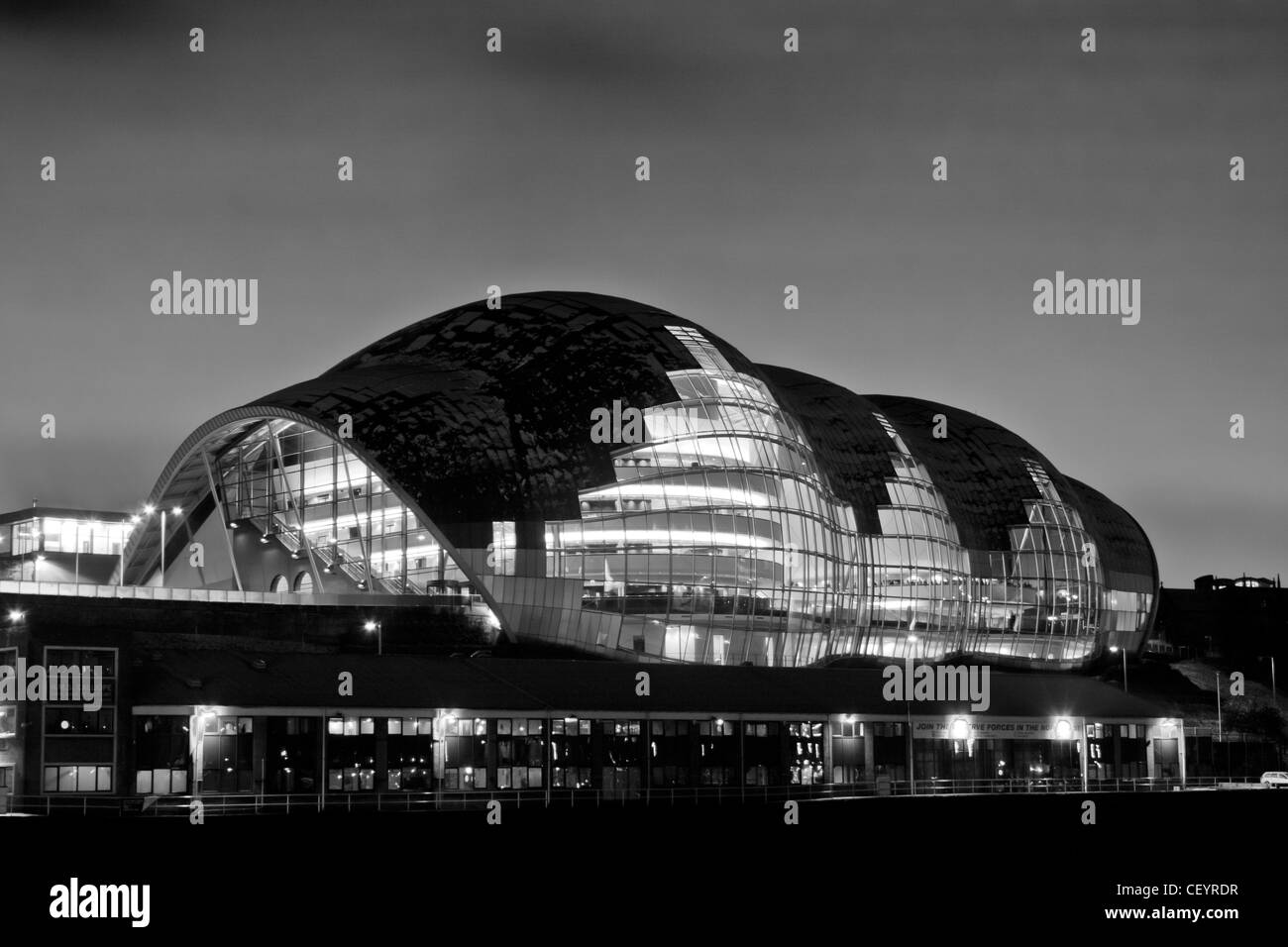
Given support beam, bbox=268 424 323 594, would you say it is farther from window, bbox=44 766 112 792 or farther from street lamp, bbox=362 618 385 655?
window, bbox=44 766 112 792

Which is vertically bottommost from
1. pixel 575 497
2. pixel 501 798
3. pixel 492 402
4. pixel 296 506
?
pixel 501 798

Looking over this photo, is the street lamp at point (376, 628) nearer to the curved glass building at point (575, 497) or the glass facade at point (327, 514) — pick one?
the curved glass building at point (575, 497)

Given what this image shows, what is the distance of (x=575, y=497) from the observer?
87188 millimetres

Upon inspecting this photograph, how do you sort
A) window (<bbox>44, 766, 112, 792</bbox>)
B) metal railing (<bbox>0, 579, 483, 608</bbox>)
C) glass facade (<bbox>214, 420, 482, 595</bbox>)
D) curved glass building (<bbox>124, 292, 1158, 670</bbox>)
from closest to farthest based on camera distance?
window (<bbox>44, 766, 112, 792</bbox>) < metal railing (<bbox>0, 579, 483, 608</bbox>) < curved glass building (<bbox>124, 292, 1158, 670</bbox>) < glass facade (<bbox>214, 420, 482, 595</bbox>)

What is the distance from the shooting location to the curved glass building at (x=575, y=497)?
8662 centimetres

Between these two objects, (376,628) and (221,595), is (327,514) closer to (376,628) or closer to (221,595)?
(376,628)

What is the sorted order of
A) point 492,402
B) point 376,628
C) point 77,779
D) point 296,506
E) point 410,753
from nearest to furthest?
point 77,779
point 410,753
point 376,628
point 492,402
point 296,506

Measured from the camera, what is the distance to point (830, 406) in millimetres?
113312

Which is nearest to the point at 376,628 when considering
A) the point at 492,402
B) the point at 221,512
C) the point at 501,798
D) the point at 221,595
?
the point at 221,595

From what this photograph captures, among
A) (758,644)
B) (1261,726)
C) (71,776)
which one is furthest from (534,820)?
(1261,726)

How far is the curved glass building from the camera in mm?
86625

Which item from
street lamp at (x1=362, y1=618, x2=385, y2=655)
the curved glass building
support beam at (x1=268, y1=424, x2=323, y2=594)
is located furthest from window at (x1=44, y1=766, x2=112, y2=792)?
support beam at (x1=268, y1=424, x2=323, y2=594)
